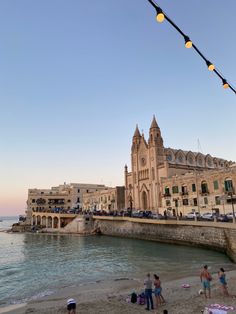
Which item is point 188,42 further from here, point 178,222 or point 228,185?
point 228,185

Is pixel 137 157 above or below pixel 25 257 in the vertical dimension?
above

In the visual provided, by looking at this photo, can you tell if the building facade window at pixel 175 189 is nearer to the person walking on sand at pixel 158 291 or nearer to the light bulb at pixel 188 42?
the person walking on sand at pixel 158 291

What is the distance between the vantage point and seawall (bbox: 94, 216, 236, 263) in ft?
118

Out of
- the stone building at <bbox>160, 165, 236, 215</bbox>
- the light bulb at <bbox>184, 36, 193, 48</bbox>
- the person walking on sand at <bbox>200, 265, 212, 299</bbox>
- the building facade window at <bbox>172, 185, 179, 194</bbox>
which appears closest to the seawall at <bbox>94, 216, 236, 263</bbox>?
the stone building at <bbox>160, 165, 236, 215</bbox>

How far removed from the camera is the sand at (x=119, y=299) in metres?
16.1

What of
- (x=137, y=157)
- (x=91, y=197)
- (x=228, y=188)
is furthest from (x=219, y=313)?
(x=91, y=197)

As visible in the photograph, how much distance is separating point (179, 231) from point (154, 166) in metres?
25.7

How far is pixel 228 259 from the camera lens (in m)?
32.4

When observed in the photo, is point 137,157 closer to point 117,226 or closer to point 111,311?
point 117,226

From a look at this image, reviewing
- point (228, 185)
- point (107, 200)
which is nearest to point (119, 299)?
point (228, 185)

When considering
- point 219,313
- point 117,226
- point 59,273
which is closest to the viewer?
point 219,313

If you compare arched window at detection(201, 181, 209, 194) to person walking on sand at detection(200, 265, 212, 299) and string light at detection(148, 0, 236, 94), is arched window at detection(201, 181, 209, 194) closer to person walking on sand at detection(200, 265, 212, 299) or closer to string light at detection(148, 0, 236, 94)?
person walking on sand at detection(200, 265, 212, 299)

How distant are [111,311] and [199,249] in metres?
27.0

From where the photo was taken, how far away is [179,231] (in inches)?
1823
